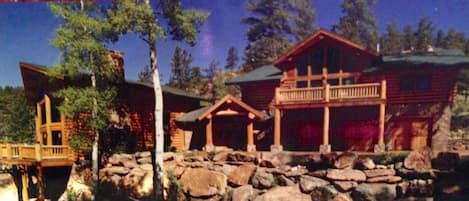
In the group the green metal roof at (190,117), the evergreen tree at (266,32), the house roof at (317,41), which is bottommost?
the green metal roof at (190,117)

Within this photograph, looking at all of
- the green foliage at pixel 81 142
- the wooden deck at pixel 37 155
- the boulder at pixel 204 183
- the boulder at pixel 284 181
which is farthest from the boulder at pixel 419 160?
the wooden deck at pixel 37 155

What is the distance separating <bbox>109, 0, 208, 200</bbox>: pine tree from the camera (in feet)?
32.9

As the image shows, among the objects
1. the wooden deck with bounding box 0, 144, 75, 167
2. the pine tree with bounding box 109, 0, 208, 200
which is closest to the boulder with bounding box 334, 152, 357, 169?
the pine tree with bounding box 109, 0, 208, 200

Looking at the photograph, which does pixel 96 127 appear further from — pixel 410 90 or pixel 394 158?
pixel 410 90

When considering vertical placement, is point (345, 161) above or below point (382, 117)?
below

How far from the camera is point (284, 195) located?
9641 millimetres

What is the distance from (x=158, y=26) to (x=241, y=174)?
5959 millimetres

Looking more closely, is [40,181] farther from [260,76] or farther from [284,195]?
[260,76]

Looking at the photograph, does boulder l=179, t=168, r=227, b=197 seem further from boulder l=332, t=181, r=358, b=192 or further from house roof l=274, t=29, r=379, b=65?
house roof l=274, t=29, r=379, b=65

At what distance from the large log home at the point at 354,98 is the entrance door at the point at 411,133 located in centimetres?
4

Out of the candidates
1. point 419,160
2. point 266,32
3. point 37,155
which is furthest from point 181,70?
point 419,160

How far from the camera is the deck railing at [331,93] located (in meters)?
13.0

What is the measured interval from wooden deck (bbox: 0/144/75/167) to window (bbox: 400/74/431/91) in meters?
15.2

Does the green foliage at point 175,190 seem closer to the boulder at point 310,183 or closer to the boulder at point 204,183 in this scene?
the boulder at point 204,183
